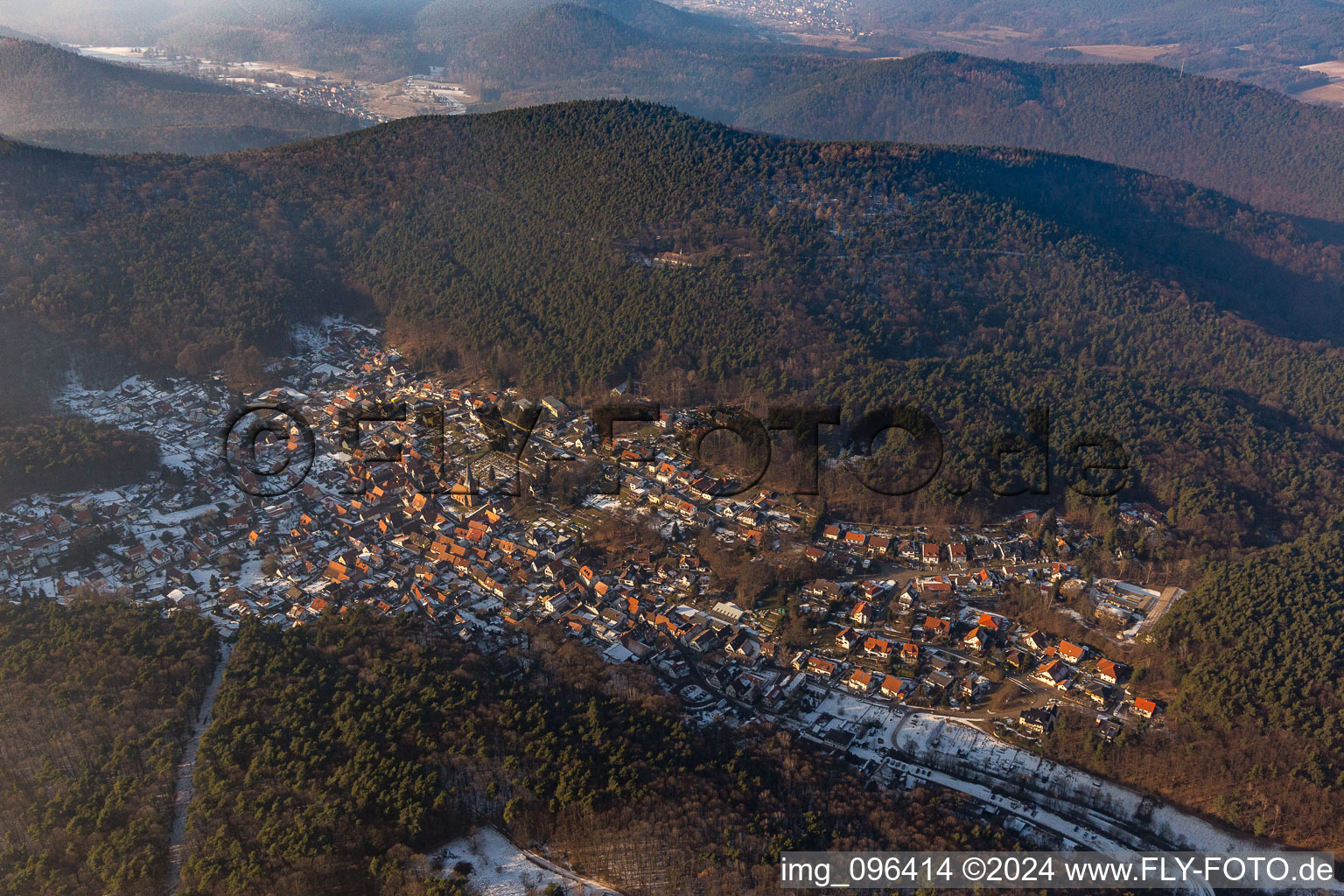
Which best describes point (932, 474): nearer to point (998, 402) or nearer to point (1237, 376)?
point (998, 402)

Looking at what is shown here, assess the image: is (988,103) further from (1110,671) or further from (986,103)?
(1110,671)

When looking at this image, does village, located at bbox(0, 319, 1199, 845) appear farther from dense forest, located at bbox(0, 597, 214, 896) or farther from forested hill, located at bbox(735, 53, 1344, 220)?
forested hill, located at bbox(735, 53, 1344, 220)

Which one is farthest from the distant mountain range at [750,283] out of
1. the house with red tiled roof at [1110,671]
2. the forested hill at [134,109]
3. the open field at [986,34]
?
the open field at [986,34]

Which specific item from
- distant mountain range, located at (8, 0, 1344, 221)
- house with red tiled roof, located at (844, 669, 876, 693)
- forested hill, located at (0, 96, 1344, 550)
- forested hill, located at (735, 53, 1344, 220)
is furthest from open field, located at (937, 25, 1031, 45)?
house with red tiled roof, located at (844, 669, 876, 693)

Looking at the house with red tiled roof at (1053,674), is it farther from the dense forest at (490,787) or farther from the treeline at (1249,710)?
the dense forest at (490,787)

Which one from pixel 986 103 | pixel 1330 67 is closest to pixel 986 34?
pixel 1330 67
